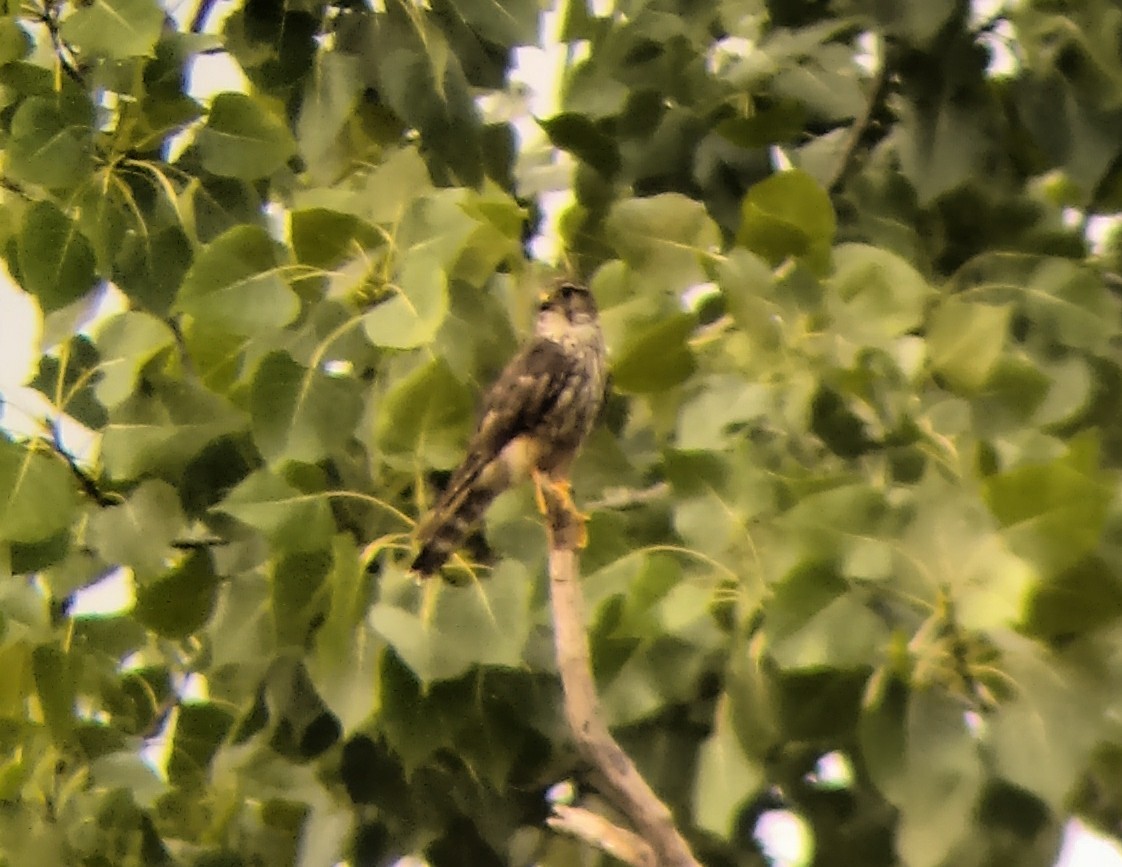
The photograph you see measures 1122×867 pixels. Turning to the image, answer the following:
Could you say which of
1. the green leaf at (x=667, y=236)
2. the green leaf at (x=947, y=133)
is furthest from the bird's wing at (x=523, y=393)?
the green leaf at (x=947, y=133)

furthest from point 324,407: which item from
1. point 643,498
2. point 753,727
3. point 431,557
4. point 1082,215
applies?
point 1082,215

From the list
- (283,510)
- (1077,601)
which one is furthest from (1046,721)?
(283,510)

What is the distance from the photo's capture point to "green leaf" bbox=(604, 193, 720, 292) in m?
1.04

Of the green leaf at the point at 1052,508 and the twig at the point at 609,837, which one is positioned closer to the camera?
the green leaf at the point at 1052,508

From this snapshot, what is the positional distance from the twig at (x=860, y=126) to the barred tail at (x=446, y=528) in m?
0.48

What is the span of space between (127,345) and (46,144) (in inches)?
7.2

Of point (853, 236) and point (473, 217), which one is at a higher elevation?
point (473, 217)

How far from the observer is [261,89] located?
125cm

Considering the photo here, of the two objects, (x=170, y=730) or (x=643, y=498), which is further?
(x=170, y=730)

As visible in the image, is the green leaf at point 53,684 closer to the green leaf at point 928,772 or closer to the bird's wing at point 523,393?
the bird's wing at point 523,393

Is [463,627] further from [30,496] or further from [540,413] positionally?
[30,496]

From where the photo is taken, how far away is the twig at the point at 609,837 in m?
0.81

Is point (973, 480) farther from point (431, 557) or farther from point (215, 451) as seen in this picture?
point (215, 451)

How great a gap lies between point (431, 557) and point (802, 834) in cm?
38
